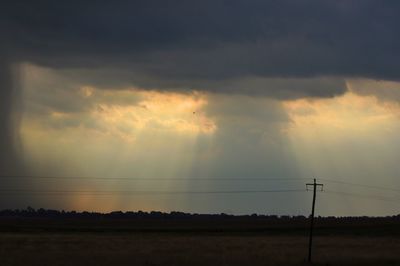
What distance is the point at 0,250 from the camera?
79.1 meters

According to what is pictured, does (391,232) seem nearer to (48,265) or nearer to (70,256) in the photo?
(70,256)

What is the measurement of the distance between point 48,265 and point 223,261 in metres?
18.2

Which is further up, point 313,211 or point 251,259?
point 313,211

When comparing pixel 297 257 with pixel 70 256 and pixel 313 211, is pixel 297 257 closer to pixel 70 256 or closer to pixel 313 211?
pixel 313 211

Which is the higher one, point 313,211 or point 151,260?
point 313,211

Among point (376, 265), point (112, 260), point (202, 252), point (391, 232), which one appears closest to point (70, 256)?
point (112, 260)

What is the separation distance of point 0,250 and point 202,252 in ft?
81.7

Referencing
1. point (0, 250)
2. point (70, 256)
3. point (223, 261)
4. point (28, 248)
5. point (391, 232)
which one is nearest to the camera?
point (223, 261)

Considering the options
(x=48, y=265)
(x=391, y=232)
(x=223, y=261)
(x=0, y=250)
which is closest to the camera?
(x=48, y=265)

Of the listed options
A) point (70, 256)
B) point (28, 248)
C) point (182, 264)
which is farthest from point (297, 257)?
point (28, 248)

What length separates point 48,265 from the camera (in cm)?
6044

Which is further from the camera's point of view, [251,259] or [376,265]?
[251,259]

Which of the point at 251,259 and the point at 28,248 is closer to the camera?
the point at 251,259

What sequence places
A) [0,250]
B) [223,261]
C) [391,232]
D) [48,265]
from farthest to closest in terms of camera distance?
[391,232] < [0,250] < [223,261] < [48,265]
